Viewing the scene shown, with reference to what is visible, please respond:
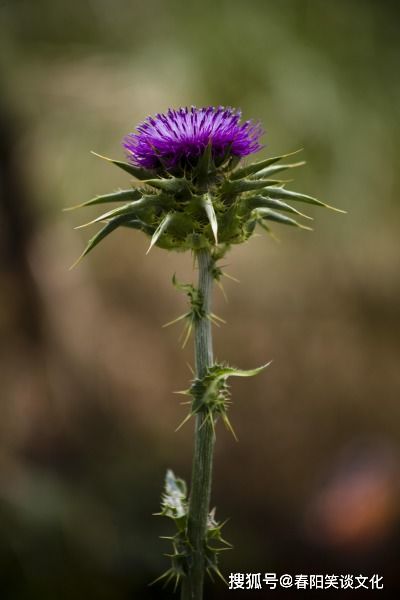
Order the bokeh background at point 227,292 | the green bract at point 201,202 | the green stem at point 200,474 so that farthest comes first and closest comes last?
the bokeh background at point 227,292, the green stem at point 200,474, the green bract at point 201,202

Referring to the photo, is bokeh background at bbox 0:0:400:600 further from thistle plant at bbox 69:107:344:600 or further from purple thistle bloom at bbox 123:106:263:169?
purple thistle bloom at bbox 123:106:263:169

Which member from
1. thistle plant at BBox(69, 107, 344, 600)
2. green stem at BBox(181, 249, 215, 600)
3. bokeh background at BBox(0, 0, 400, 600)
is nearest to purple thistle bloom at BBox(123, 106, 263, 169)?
thistle plant at BBox(69, 107, 344, 600)

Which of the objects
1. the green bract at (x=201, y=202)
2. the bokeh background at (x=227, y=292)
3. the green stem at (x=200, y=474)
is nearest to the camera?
the green bract at (x=201, y=202)

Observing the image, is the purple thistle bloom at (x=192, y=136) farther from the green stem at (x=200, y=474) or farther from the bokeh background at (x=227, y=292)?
the bokeh background at (x=227, y=292)

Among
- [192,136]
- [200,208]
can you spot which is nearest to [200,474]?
[200,208]

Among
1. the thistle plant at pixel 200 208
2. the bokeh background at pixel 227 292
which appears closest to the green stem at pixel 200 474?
the thistle plant at pixel 200 208

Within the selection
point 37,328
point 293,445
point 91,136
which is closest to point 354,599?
point 293,445
